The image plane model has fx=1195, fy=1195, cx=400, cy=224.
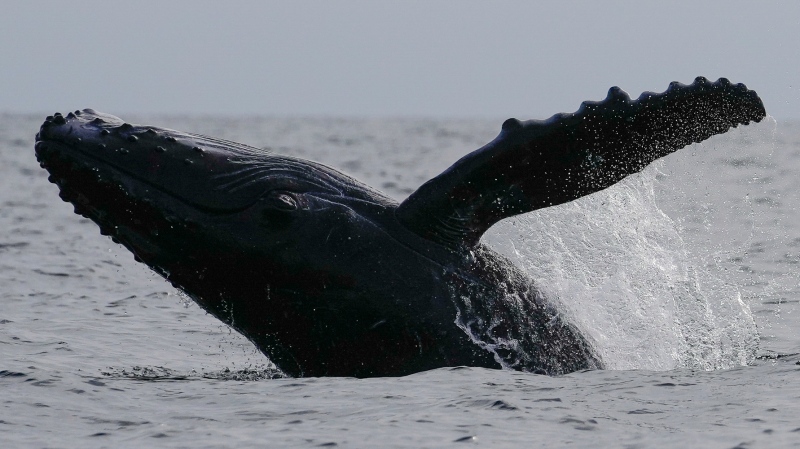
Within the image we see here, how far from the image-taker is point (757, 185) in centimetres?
4519

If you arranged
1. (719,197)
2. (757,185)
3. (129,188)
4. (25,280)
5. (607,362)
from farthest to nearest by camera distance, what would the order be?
(757,185) < (719,197) < (25,280) < (607,362) < (129,188)

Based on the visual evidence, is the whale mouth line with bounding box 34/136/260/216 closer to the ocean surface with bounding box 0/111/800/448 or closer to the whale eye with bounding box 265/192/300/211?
the whale eye with bounding box 265/192/300/211

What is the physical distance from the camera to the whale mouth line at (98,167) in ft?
33.6

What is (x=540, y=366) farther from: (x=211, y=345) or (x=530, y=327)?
(x=211, y=345)

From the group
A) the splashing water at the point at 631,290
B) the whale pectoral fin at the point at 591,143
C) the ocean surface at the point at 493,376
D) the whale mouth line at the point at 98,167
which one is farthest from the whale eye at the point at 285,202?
the splashing water at the point at 631,290

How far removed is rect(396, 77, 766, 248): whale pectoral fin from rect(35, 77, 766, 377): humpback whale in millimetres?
29

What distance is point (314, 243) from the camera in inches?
408

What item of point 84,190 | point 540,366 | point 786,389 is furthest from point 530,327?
point 84,190

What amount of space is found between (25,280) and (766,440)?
624 inches

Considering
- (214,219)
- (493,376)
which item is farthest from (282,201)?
(493,376)

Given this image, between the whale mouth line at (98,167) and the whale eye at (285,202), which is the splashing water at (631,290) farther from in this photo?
the whale mouth line at (98,167)

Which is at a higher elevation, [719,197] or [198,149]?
[719,197]

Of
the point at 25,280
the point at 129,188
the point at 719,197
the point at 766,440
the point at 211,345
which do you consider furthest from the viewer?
the point at 719,197

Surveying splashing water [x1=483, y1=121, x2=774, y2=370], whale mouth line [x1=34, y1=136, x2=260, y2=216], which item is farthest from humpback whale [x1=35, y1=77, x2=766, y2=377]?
splashing water [x1=483, y1=121, x2=774, y2=370]
